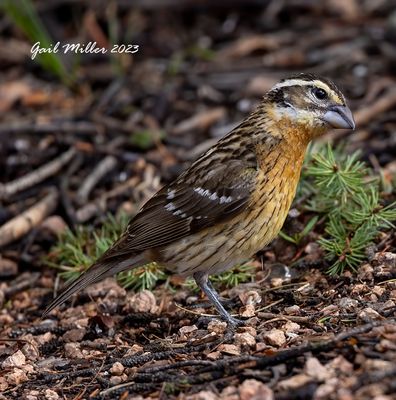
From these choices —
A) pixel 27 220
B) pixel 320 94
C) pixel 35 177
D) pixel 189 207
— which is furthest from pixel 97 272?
pixel 35 177

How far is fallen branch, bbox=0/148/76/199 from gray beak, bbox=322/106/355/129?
342 centimetres

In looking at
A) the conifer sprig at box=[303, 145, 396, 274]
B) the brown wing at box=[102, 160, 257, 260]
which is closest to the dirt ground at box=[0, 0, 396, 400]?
the conifer sprig at box=[303, 145, 396, 274]

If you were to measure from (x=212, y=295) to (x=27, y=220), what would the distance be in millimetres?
2408

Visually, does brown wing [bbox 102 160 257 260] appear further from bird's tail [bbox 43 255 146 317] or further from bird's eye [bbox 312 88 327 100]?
bird's eye [bbox 312 88 327 100]

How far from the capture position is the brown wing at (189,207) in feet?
19.8

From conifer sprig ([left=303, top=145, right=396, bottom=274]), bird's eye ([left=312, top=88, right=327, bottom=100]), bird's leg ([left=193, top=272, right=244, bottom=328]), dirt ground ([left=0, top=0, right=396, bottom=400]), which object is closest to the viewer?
dirt ground ([left=0, top=0, right=396, bottom=400])

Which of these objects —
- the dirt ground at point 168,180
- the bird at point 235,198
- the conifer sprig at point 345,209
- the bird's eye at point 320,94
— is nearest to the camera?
the dirt ground at point 168,180

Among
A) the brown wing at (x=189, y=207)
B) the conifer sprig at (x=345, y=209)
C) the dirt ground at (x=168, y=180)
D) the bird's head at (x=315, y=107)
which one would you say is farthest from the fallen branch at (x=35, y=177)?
the bird's head at (x=315, y=107)

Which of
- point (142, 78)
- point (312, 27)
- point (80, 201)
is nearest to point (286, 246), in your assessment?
point (80, 201)

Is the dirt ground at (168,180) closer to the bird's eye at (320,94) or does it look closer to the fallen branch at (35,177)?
the fallen branch at (35,177)

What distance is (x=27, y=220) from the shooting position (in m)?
7.86

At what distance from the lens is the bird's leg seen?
5797mm

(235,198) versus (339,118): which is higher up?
(339,118)

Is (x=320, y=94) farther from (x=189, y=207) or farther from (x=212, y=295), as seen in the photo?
(x=212, y=295)
